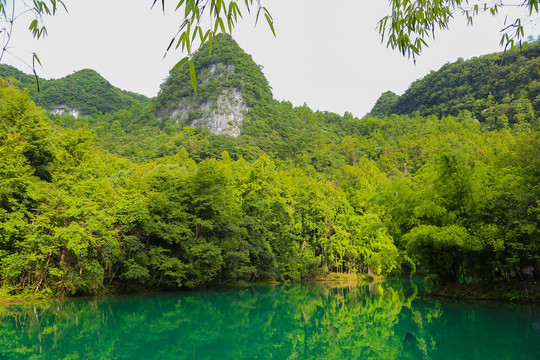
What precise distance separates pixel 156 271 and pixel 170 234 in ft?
6.90

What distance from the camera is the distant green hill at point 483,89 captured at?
50.0 m

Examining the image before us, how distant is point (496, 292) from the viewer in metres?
13.3

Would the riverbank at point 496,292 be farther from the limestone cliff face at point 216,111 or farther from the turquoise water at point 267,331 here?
the limestone cliff face at point 216,111

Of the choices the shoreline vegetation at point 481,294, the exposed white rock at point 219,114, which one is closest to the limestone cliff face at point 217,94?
the exposed white rock at point 219,114

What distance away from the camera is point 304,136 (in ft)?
195

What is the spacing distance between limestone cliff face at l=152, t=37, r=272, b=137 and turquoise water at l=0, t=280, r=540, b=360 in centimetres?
4968

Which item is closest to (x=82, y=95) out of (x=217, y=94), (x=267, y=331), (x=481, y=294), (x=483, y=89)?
(x=217, y=94)

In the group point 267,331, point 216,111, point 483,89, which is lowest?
point 267,331

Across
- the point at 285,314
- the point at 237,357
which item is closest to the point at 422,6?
the point at 237,357

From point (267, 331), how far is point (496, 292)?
9.30m

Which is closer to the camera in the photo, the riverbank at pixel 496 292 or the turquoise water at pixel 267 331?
the turquoise water at pixel 267 331

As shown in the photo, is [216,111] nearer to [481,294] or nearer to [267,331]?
[481,294]

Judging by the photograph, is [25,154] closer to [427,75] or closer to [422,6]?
[422,6]

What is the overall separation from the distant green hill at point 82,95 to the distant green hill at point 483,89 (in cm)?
6886
